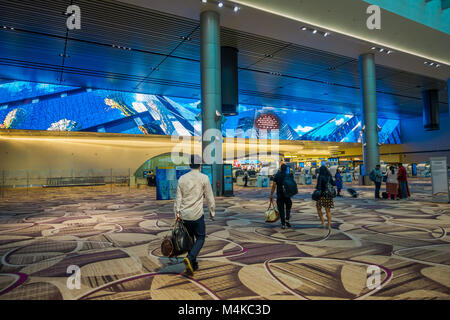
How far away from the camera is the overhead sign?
8922mm

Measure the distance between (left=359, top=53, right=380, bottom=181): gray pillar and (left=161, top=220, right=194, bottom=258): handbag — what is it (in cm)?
1616

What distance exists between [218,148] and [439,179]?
787 cm

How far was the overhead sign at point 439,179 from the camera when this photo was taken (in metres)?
8.92

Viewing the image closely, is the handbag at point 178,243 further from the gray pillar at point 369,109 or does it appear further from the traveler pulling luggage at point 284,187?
the gray pillar at point 369,109

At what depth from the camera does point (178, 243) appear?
3146 mm

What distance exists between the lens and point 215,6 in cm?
1152

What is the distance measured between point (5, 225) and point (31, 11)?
31.4ft

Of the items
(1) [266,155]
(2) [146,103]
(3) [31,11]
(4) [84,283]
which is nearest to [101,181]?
(2) [146,103]

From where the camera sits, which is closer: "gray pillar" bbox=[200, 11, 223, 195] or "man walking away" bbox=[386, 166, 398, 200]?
"man walking away" bbox=[386, 166, 398, 200]

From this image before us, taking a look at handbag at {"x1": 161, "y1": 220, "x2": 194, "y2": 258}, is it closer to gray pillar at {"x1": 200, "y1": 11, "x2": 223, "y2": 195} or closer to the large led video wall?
gray pillar at {"x1": 200, "y1": 11, "x2": 223, "y2": 195}

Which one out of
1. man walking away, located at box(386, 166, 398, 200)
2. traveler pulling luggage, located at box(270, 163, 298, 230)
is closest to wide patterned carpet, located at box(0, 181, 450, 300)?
traveler pulling luggage, located at box(270, 163, 298, 230)

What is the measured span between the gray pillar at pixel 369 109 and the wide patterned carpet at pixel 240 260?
10895 mm

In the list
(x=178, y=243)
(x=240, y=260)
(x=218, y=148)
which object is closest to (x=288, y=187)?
(x=240, y=260)
